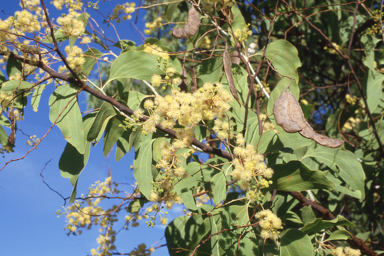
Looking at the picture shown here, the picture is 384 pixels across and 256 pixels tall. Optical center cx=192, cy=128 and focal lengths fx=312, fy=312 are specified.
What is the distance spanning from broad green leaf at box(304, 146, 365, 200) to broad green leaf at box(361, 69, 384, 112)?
2.68 ft

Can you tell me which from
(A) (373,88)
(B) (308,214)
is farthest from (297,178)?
(A) (373,88)

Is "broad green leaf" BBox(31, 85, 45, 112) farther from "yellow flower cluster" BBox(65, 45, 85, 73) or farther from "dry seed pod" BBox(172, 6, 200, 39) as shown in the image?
"dry seed pod" BBox(172, 6, 200, 39)

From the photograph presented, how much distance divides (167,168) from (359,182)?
1.19m

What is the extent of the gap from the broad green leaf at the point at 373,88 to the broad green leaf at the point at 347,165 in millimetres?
817

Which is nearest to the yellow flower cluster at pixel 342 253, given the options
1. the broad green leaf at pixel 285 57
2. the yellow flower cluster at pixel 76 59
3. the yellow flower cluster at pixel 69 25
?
the broad green leaf at pixel 285 57

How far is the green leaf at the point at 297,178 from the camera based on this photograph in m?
1.41

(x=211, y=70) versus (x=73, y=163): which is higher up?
(x=211, y=70)

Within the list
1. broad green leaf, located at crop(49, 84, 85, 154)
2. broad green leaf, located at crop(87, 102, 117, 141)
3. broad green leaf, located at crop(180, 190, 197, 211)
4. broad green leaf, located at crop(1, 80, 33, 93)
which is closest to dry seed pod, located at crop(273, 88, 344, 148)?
broad green leaf, located at crop(180, 190, 197, 211)

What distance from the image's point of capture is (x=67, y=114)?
1556 millimetres

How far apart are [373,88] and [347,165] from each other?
967mm

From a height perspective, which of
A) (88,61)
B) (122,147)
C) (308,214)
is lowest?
(308,214)

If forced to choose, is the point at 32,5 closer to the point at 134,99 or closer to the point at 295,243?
the point at 134,99

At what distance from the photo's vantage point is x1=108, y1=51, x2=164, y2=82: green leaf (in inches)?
64.4

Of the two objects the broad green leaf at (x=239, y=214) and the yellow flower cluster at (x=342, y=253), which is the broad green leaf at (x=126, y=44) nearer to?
the broad green leaf at (x=239, y=214)
